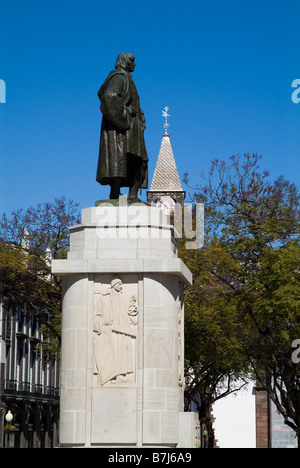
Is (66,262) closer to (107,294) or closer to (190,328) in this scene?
(107,294)

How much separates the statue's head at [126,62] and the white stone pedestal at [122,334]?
123 inches

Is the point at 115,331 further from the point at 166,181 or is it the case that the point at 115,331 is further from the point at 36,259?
the point at 166,181

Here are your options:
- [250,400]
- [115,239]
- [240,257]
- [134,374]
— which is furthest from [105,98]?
[250,400]

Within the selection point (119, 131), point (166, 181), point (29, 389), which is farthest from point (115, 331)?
point (166, 181)

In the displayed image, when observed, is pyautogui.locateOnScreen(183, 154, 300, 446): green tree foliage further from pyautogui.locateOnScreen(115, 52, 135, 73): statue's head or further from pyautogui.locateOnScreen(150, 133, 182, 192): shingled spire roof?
pyautogui.locateOnScreen(150, 133, 182, 192): shingled spire roof

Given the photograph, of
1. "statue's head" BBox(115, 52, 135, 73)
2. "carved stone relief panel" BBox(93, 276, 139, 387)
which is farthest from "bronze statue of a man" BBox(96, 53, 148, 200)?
"carved stone relief panel" BBox(93, 276, 139, 387)

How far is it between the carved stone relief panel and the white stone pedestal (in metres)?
0.02

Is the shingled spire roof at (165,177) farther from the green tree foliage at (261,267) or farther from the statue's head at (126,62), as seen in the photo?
the statue's head at (126,62)

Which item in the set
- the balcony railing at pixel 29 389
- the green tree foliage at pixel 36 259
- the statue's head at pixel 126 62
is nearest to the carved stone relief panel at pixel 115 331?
the statue's head at pixel 126 62

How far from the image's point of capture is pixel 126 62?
723 inches

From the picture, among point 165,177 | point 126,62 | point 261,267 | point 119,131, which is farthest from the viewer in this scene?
point 165,177

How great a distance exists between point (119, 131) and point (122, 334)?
4.26m

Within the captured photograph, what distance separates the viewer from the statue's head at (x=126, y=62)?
1834cm

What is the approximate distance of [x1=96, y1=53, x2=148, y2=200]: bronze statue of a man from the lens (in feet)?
58.4
